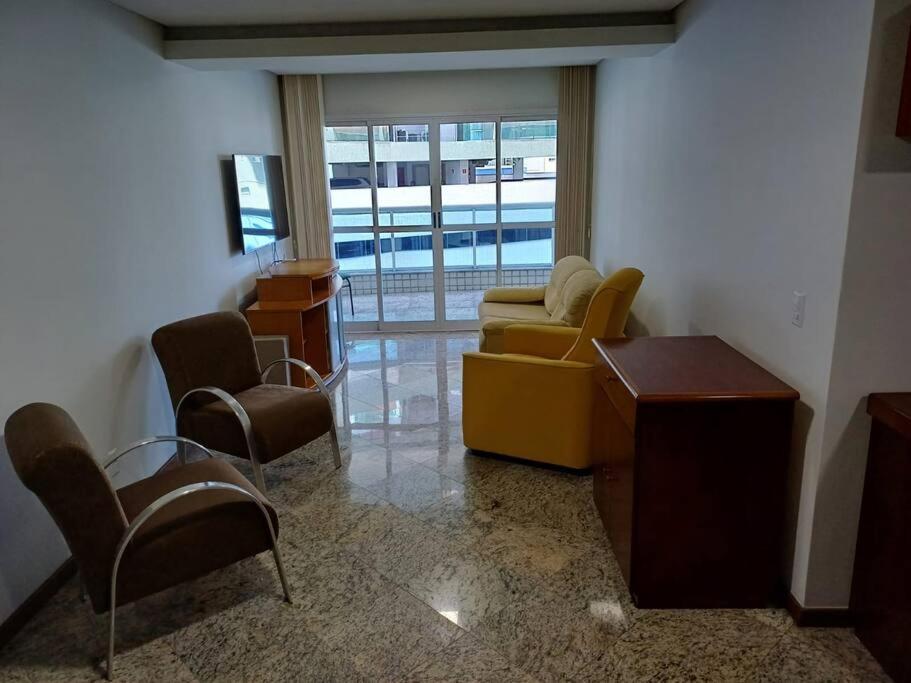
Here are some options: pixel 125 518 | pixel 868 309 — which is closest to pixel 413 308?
pixel 125 518

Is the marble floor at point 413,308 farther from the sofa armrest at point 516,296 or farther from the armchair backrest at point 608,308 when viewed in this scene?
the armchair backrest at point 608,308

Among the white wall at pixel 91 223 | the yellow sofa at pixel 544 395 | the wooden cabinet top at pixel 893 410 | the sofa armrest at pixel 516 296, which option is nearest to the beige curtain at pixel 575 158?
the sofa armrest at pixel 516 296

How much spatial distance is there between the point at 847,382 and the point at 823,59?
102 centimetres

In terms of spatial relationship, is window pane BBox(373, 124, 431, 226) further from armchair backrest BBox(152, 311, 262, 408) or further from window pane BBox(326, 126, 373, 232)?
armchair backrest BBox(152, 311, 262, 408)

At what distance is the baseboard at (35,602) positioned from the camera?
227 cm

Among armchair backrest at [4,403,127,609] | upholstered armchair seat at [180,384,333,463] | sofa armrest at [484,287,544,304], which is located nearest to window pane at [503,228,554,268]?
sofa armrest at [484,287,544,304]

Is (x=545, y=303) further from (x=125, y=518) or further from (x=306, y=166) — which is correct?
(x=125, y=518)

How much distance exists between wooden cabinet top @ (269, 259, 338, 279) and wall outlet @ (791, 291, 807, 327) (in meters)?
3.26

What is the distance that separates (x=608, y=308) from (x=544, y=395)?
0.55 m

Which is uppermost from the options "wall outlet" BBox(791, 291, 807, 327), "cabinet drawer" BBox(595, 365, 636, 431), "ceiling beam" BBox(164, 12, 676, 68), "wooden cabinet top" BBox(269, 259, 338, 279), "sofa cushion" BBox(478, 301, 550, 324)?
"ceiling beam" BBox(164, 12, 676, 68)

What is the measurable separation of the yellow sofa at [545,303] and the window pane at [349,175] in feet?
5.41

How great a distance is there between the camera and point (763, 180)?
244 centimetres

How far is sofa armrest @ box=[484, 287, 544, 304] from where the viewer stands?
18.1 feet

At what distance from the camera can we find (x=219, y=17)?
11.1 feet
